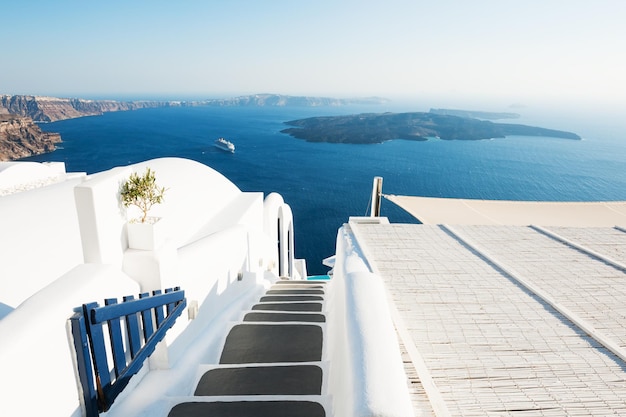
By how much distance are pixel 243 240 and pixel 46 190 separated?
365 centimetres

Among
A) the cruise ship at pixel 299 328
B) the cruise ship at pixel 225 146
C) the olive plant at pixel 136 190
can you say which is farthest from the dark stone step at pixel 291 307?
the cruise ship at pixel 225 146

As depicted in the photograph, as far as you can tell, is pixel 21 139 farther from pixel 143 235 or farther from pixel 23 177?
pixel 143 235

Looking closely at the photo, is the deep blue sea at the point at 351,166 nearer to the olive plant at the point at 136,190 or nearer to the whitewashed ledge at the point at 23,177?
the whitewashed ledge at the point at 23,177

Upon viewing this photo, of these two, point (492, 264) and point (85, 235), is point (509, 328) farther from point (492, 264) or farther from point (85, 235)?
point (85, 235)

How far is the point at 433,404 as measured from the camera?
8.13ft

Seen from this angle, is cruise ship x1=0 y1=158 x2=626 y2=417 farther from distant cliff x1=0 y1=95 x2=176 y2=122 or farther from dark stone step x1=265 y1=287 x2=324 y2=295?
distant cliff x1=0 y1=95 x2=176 y2=122

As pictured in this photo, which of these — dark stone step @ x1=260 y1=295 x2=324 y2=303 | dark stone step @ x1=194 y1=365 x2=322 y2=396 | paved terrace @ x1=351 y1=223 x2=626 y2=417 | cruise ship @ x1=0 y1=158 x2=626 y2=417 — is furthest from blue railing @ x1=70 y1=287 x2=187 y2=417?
dark stone step @ x1=260 y1=295 x2=324 y2=303

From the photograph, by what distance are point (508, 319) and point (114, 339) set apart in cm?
384

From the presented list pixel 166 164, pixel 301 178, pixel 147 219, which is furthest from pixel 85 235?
pixel 301 178

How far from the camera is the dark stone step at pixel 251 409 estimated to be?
2803 millimetres

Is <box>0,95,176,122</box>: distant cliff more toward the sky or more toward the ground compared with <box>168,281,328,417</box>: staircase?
more toward the sky

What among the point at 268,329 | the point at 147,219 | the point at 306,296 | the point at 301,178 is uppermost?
the point at 147,219

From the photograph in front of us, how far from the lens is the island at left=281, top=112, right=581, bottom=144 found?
346ft

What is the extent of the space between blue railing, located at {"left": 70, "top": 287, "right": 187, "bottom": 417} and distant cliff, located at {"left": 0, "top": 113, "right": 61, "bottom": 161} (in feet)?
290
